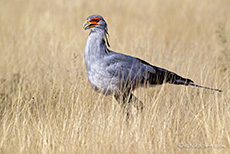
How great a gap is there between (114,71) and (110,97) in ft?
1.52

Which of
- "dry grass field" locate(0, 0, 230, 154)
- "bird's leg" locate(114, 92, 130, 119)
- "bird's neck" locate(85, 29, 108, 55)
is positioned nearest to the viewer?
"dry grass field" locate(0, 0, 230, 154)

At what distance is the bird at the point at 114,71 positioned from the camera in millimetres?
4465

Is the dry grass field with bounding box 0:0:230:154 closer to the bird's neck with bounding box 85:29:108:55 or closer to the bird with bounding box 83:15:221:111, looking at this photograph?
the bird with bounding box 83:15:221:111

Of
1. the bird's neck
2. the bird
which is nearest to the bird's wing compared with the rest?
the bird

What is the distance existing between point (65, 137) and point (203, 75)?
270 cm

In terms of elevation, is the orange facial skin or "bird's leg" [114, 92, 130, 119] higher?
the orange facial skin

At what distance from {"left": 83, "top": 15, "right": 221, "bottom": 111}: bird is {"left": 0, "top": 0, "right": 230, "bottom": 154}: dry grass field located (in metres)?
0.16

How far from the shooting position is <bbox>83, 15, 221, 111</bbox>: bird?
4465 millimetres

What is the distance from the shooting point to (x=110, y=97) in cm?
488

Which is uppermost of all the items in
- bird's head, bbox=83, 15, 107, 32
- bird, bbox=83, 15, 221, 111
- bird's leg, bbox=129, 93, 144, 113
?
bird's head, bbox=83, 15, 107, 32

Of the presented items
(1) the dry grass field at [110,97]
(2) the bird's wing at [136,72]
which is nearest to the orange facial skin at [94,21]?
(2) the bird's wing at [136,72]

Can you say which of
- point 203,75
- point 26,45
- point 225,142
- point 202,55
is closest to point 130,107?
point 225,142

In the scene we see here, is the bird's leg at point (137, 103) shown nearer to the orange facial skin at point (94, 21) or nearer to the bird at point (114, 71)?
the bird at point (114, 71)

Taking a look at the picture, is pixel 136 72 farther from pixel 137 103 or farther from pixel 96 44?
pixel 96 44
